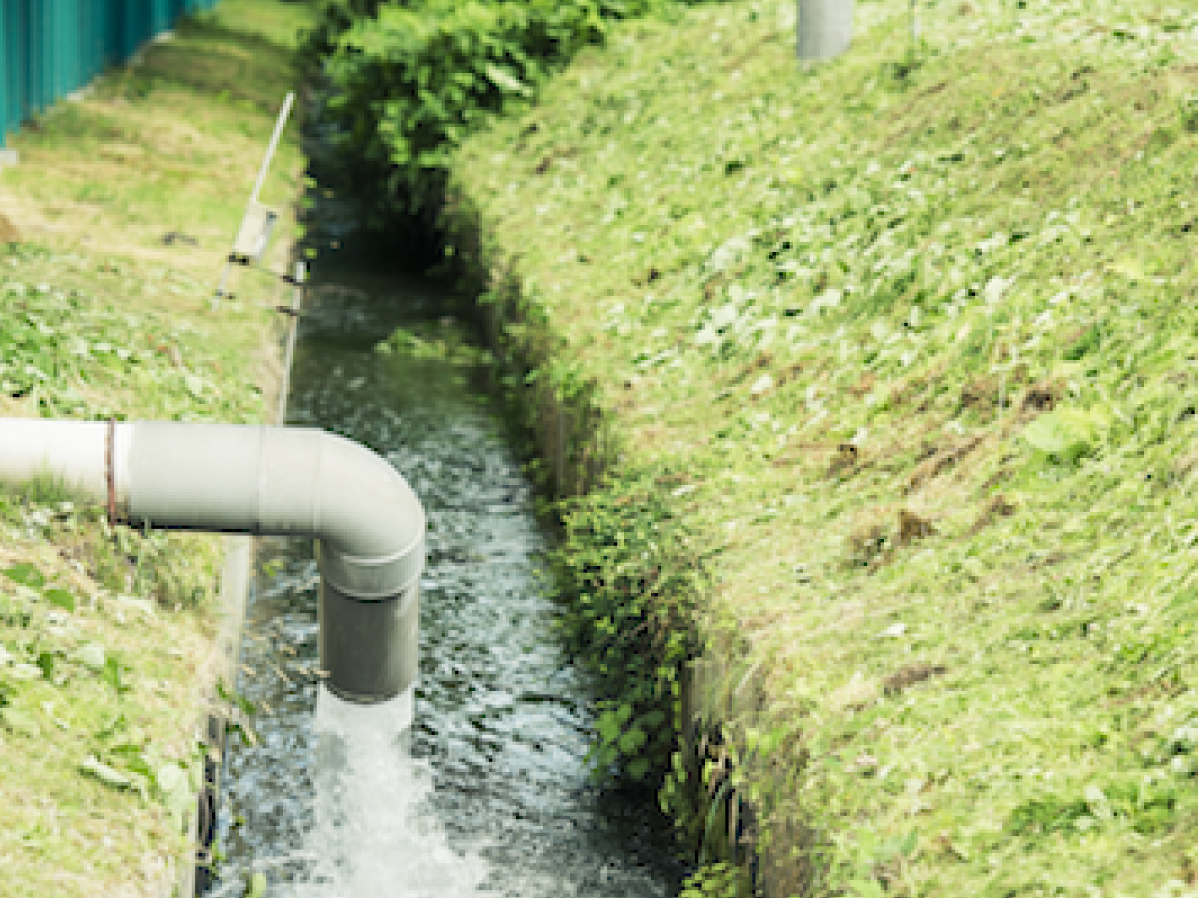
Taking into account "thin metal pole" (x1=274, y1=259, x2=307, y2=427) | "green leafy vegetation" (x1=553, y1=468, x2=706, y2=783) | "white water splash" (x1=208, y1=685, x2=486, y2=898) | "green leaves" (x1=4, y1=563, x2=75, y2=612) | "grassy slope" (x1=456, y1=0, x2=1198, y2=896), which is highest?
"grassy slope" (x1=456, y1=0, x2=1198, y2=896)

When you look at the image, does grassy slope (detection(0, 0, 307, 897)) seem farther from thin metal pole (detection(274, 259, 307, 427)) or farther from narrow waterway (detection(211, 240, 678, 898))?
narrow waterway (detection(211, 240, 678, 898))

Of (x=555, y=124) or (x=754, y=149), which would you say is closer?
(x=754, y=149)

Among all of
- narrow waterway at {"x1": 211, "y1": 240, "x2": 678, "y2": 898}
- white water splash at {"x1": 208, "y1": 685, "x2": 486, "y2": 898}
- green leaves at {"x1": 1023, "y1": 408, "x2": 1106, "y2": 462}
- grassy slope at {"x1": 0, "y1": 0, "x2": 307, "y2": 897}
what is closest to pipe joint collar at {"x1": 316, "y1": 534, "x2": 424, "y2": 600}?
narrow waterway at {"x1": 211, "y1": 240, "x2": 678, "y2": 898}

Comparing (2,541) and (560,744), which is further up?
(2,541)

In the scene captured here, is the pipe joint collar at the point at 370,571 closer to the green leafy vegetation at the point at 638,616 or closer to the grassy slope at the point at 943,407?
the green leafy vegetation at the point at 638,616

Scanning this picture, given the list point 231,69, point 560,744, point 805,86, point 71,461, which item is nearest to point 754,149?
point 805,86

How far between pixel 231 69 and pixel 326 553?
17.2m

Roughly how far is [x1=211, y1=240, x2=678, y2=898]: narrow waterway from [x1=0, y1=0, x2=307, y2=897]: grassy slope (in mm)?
617

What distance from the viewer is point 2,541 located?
4.68 m

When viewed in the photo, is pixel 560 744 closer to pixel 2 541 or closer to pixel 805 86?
pixel 2 541

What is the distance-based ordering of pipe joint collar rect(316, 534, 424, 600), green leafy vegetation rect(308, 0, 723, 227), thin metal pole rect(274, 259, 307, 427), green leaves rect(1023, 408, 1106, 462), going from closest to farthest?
green leaves rect(1023, 408, 1106, 462) → pipe joint collar rect(316, 534, 424, 600) → thin metal pole rect(274, 259, 307, 427) → green leafy vegetation rect(308, 0, 723, 227)

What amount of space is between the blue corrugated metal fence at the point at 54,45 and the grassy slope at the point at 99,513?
1.81ft

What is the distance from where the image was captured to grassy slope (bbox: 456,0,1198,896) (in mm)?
3369

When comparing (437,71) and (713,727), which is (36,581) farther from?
(437,71)
